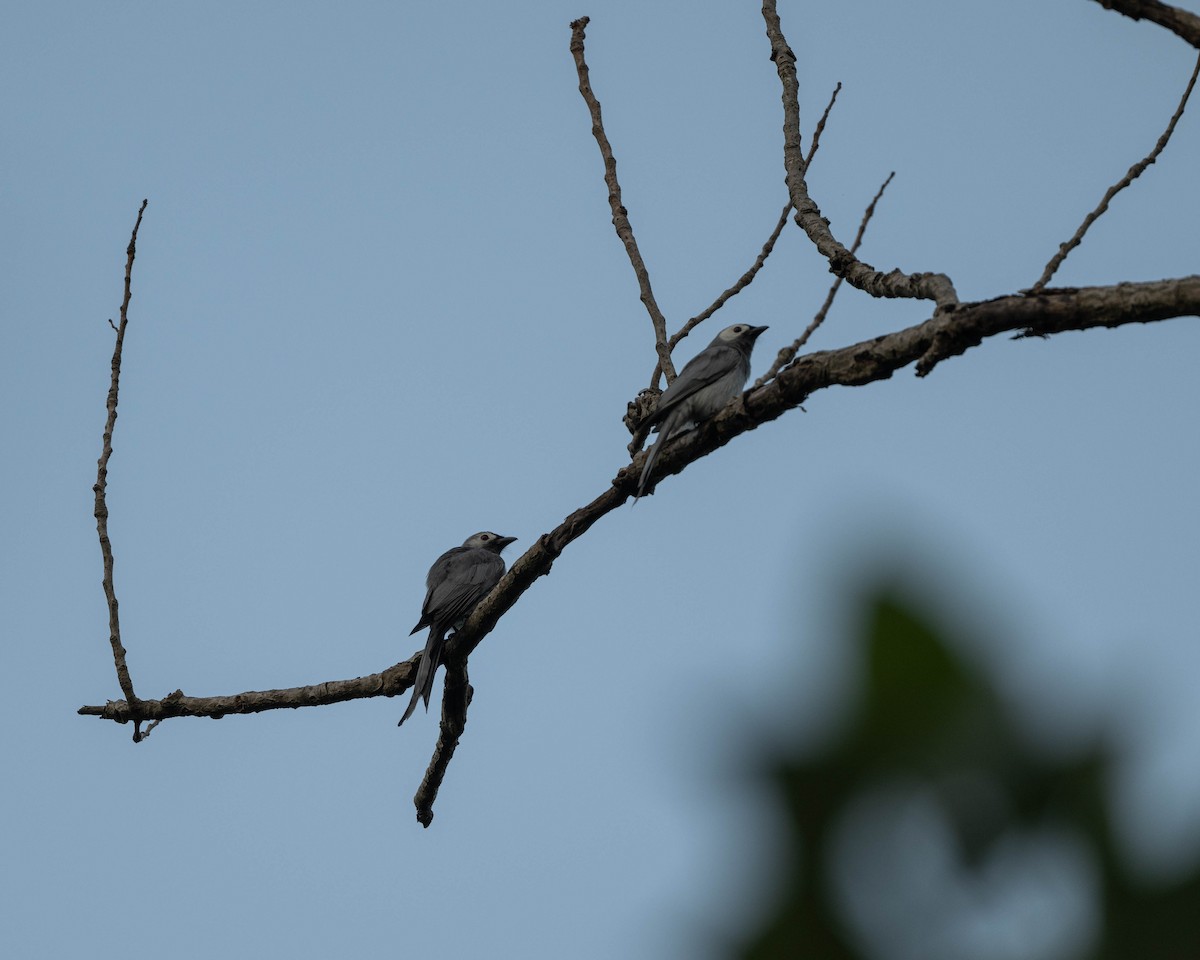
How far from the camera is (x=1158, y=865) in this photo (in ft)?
3.07

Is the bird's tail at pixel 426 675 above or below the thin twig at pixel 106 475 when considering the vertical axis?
below

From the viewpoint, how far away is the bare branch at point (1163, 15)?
3945mm

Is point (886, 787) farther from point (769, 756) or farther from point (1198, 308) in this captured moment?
point (1198, 308)

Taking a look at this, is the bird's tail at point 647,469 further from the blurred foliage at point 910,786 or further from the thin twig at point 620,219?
the blurred foliage at point 910,786

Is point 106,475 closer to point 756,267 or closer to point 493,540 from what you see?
point 756,267

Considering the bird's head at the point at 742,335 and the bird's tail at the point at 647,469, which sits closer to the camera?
the bird's tail at the point at 647,469

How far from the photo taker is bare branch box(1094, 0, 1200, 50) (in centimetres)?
395

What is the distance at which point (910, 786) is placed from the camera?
1.03 metres

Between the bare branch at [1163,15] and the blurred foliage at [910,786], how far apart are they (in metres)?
3.59

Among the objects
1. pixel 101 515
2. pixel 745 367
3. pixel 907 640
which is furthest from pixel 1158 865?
pixel 745 367

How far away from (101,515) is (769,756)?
19.7 feet

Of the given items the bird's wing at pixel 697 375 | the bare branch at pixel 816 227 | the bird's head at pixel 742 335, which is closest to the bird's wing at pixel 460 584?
the bird's wing at pixel 697 375

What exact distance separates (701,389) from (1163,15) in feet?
14.3

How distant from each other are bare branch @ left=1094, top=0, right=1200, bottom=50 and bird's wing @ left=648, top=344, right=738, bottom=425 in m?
3.14
